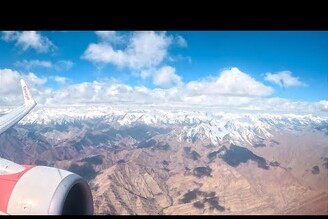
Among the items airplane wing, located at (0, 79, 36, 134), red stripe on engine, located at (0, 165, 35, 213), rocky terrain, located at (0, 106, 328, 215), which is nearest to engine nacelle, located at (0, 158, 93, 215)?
red stripe on engine, located at (0, 165, 35, 213)

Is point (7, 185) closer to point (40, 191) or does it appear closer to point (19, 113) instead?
point (40, 191)

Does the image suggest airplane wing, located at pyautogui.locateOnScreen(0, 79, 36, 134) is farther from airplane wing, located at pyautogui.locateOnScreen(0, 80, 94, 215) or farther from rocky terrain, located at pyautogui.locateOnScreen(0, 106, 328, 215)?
rocky terrain, located at pyautogui.locateOnScreen(0, 106, 328, 215)

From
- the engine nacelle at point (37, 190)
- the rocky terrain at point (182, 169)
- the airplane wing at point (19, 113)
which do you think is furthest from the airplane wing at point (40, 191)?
the rocky terrain at point (182, 169)

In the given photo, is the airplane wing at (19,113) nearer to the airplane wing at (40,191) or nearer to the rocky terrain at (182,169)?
the airplane wing at (40,191)

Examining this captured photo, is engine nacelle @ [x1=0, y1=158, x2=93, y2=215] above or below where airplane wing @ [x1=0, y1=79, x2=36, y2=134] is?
below

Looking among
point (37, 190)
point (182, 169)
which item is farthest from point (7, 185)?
point (182, 169)

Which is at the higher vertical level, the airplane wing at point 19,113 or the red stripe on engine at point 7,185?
the airplane wing at point 19,113
